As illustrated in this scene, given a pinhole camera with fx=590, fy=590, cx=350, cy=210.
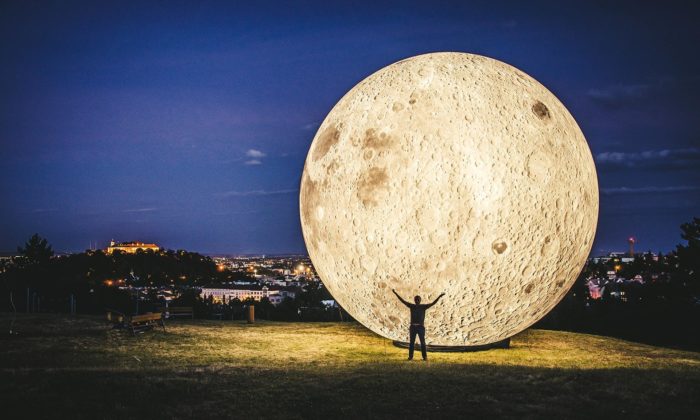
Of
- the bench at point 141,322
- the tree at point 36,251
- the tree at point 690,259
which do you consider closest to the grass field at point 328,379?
the bench at point 141,322

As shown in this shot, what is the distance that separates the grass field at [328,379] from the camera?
8.27 metres

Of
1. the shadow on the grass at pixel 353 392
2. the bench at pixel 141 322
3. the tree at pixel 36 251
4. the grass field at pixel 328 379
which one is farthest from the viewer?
the tree at pixel 36 251

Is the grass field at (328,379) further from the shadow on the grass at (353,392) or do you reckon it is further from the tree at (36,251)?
the tree at (36,251)

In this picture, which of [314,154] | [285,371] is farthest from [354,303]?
[314,154]

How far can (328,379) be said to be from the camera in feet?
33.2

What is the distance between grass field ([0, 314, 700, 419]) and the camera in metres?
8.27

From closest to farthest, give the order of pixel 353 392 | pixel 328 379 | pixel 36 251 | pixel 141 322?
1. pixel 353 392
2. pixel 328 379
3. pixel 141 322
4. pixel 36 251

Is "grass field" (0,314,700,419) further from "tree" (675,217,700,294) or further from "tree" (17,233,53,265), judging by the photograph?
"tree" (17,233,53,265)

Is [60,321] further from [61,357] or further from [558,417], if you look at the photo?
[558,417]

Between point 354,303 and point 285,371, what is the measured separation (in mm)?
2604

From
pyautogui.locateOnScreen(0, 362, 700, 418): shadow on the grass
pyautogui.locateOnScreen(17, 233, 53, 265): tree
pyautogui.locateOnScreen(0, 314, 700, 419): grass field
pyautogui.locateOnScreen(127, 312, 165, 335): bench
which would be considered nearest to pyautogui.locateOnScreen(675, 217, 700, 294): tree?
pyautogui.locateOnScreen(0, 314, 700, 419): grass field

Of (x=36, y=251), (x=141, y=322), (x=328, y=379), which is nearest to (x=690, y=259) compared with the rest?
(x=328, y=379)

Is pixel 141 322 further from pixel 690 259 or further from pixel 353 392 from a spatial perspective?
pixel 690 259

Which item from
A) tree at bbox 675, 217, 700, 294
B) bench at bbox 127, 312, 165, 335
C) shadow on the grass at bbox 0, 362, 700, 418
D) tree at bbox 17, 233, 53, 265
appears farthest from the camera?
tree at bbox 17, 233, 53, 265
